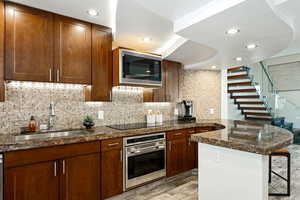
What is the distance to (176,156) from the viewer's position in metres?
3.09

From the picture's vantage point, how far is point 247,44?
8.39 ft

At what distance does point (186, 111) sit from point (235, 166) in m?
2.34

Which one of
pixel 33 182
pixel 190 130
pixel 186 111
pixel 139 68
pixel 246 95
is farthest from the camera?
pixel 246 95

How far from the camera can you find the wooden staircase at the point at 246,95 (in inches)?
217

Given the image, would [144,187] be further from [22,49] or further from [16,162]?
[22,49]

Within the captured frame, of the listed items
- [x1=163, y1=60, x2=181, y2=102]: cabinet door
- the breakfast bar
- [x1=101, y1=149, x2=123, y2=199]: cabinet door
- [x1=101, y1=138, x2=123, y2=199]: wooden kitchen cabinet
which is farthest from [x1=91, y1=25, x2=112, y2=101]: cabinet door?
the breakfast bar

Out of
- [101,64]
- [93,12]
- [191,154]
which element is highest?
[93,12]

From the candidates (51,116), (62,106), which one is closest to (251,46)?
(62,106)

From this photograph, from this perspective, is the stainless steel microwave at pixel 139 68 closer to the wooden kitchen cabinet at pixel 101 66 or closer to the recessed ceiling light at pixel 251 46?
the wooden kitchen cabinet at pixel 101 66

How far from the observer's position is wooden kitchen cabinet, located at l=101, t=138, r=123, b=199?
2291 mm

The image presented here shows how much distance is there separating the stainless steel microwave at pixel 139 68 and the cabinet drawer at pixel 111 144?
0.87 metres

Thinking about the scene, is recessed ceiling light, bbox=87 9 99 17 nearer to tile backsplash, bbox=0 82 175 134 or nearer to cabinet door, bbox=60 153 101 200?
tile backsplash, bbox=0 82 175 134

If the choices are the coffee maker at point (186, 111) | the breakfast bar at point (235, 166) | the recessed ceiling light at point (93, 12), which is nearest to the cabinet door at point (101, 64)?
the recessed ceiling light at point (93, 12)

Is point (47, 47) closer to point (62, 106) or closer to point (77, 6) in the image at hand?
point (77, 6)
